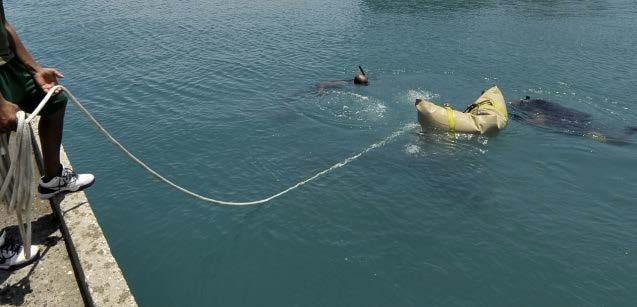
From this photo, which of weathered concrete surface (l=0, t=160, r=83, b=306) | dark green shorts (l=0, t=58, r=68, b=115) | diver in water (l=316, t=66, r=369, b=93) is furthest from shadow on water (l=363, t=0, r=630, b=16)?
weathered concrete surface (l=0, t=160, r=83, b=306)

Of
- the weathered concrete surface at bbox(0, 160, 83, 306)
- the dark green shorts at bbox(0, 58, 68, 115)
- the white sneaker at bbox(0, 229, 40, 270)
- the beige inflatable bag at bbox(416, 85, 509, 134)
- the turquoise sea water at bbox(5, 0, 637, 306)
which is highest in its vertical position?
the dark green shorts at bbox(0, 58, 68, 115)

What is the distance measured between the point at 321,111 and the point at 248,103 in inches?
119

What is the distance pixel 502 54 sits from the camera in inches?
910

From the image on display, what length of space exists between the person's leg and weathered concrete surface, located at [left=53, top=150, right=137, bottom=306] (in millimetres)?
437

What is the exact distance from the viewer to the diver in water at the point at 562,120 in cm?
1487

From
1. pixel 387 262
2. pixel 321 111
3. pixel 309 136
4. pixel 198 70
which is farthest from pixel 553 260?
pixel 198 70

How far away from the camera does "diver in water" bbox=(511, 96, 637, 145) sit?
585 inches

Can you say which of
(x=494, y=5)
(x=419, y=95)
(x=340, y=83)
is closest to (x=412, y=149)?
(x=419, y=95)

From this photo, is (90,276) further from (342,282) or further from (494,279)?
(494,279)

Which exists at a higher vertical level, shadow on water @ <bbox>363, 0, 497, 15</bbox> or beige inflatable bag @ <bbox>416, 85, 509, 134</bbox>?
shadow on water @ <bbox>363, 0, 497, 15</bbox>

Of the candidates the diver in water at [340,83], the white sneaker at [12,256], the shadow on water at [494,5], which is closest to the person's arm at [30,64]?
the white sneaker at [12,256]

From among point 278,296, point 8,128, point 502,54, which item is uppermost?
point 8,128

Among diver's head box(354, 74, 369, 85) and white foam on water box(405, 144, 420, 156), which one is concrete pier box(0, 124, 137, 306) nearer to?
white foam on water box(405, 144, 420, 156)

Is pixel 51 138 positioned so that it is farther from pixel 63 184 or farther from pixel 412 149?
pixel 412 149
